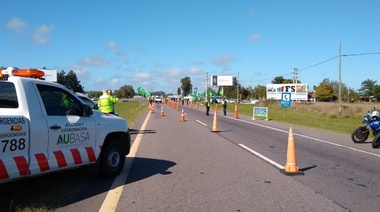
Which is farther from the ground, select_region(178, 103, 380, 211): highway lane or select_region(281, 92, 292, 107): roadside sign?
select_region(281, 92, 292, 107): roadside sign

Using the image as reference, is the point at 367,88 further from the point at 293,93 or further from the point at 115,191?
the point at 115,191

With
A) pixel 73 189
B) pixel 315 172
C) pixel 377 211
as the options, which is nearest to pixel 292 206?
pixel 377 211

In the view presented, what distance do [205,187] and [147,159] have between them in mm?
3396

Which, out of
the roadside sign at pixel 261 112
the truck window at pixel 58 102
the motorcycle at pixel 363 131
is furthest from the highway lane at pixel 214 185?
the roadside sign at pixel 261 112

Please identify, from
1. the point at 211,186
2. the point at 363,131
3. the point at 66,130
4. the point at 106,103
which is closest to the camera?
the point at 66,130

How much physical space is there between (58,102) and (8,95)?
960 mm

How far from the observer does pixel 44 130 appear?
19.0 feet

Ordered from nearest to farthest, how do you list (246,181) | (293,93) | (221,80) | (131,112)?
(246,181) → (131,112) → (293,93) → (221,80)

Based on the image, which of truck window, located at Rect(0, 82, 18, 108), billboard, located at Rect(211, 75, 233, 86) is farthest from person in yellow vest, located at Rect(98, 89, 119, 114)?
billboard, located at Rect(211, 75, 233, 86)

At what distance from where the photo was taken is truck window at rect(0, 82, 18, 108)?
5.54m

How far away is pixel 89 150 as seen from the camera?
6.90 meters

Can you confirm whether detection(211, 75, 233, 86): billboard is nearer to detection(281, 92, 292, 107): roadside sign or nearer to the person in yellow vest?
detection(281, 92, 292, 107): roadside sign

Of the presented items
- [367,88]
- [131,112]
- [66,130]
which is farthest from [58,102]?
[367,88]

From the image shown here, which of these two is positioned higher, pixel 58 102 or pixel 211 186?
pixel 58 102
